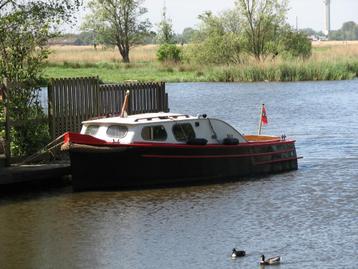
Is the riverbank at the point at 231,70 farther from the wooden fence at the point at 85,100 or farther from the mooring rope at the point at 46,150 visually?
the mooring rope at the point at 46,150

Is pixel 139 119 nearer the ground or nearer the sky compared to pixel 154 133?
nearer the sky

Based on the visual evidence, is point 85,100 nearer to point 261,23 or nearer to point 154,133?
point 154,133

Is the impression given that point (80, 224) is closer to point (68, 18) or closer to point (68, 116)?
point (68, 116)

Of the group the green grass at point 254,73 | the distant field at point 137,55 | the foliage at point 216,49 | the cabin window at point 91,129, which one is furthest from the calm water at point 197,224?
the foliage at point 216,49

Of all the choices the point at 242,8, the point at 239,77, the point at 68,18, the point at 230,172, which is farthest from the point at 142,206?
the point at 242,8

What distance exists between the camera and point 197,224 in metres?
19.5

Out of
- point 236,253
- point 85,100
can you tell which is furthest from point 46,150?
point 236,253

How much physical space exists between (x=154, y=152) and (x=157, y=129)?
735 mm

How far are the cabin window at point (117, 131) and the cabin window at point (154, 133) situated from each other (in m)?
0.48

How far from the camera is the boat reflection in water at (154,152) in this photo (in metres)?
22.6

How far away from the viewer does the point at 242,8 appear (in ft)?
310

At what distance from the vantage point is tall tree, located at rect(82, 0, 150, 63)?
121188 mm

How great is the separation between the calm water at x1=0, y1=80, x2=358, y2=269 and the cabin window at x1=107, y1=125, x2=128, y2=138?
4.78 feet

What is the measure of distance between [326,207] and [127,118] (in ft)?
18.7
